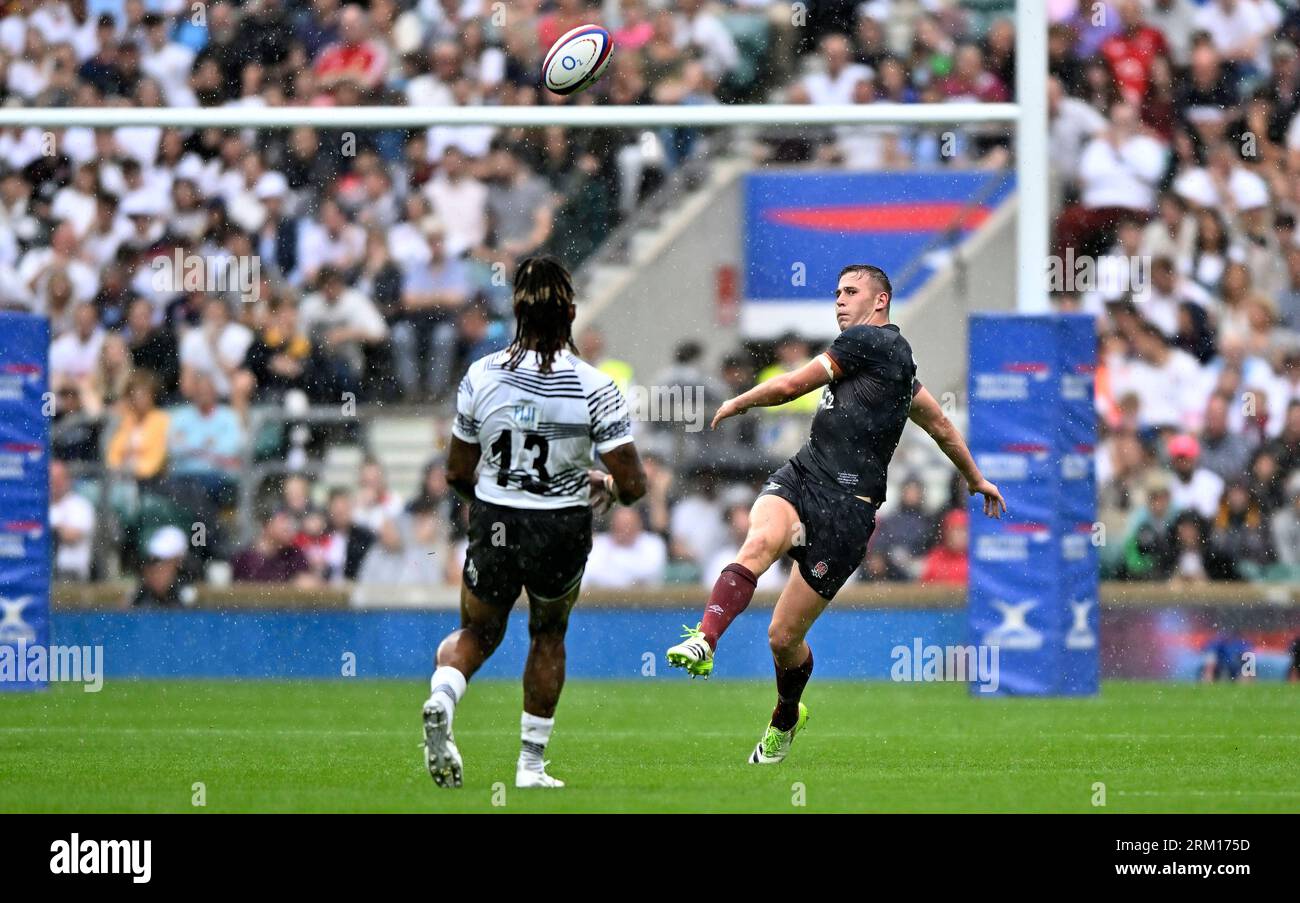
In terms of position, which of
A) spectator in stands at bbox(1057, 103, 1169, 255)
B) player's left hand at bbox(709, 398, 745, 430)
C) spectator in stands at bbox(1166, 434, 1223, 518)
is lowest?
spectator in stands at bbox(1166, 434, 1223, 518)

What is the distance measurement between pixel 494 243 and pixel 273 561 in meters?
3.13

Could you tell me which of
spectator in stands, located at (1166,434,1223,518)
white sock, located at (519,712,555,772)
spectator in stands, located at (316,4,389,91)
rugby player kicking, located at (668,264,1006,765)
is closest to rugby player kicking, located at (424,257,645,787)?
white sock, located at (519,712,555,772)

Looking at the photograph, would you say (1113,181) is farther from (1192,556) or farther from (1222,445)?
(1192,556)

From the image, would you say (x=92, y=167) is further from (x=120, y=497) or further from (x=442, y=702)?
(x=442, y=702)

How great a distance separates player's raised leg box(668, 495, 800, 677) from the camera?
9.74m

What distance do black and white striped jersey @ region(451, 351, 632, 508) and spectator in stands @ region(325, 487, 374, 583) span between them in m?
8.77

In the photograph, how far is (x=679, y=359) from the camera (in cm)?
1805

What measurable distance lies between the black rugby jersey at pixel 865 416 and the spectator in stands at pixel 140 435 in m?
8.44

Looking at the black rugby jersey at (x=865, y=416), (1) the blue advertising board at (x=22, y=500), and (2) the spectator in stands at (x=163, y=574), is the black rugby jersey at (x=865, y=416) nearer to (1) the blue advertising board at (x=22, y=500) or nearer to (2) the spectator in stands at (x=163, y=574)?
(1) the blue advertising board at (x=22, y=500)

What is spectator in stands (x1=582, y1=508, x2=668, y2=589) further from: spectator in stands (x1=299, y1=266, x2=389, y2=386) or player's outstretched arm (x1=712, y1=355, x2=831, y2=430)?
player's outstretched arm (x1=712, y1=355, x2=831, y2=430)

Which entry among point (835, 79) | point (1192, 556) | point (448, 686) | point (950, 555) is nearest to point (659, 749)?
point (448, 686)

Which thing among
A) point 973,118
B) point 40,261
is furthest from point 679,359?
point 40,261

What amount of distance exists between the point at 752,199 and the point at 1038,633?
4.60m

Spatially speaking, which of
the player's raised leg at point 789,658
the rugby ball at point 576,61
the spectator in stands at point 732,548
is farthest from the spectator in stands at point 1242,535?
the player's raised leg at point 789,658
